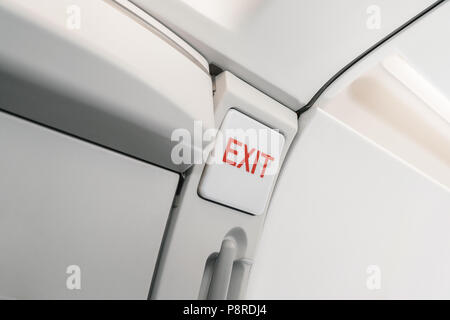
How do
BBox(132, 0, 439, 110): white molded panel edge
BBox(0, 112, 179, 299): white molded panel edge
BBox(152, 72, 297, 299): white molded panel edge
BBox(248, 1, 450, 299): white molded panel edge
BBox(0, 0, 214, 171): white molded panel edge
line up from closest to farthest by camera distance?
1. BBox(0, 0, 214, 171): white molded panel edge
2. BBox(0, 112, 179, 299): white molded panel edge
3. BBox(132, 0, 439, 110): white molded panel edge
4. BBox(152, 72, 297, 299): white molded panel edge
5. BBox(248, 1, 450, 299): white molded panel edge

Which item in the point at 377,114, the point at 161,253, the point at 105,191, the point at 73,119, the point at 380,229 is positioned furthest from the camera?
the point at 380,229

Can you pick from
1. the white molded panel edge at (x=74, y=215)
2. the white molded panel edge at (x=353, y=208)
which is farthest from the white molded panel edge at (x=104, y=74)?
the white molded panel edge at (x=353, y=208)

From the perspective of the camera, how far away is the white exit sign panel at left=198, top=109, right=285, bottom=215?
1221 mm

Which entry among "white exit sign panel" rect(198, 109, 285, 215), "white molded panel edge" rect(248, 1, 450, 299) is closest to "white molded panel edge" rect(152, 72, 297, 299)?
"white exit sign panel" rect(198, 109, 285, 215)

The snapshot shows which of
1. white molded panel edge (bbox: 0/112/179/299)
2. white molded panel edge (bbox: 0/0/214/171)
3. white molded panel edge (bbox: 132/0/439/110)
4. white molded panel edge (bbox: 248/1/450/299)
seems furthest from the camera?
white molded panel edge (bbox: 248/1/450/299)

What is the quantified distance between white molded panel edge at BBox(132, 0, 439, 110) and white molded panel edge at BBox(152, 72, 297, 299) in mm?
89

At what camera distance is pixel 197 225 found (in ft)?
4.02

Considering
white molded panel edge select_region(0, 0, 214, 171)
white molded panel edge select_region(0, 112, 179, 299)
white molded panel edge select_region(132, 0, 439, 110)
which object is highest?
white molded panel edge select_region(132, 0, 439, 110)

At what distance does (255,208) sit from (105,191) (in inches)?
22.6

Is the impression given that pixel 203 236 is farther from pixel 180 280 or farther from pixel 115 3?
pixel 115 3

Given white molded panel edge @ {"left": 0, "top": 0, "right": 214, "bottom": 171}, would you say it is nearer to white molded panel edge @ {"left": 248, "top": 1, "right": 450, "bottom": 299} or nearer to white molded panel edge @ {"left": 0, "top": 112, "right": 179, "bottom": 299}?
white molded panel edge @ {"left": 0, "top": 112, "right": 179, "bottom": 299}

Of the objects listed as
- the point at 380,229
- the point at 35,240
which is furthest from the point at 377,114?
the point at 35,240

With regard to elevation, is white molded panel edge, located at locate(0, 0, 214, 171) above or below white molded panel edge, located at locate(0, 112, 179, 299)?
above

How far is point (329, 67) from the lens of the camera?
52.2 inches
